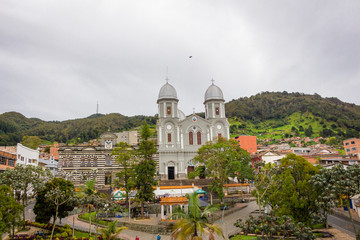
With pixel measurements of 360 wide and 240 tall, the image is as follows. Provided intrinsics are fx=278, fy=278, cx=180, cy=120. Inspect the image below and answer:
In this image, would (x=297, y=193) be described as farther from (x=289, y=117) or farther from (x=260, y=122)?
(x=289, y=117)

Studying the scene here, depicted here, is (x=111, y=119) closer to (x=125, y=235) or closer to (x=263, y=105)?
(x=263, y=105)

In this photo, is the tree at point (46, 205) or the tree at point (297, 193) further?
the tree at point (46, 205)

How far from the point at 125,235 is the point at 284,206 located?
11.4 metres

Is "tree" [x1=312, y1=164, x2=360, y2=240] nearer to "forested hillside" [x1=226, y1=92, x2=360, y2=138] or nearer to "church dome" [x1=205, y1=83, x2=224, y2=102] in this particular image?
"church dome" [x1=205, y1=83, x2=224, y2=102]

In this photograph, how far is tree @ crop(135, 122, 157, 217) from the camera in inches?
1037

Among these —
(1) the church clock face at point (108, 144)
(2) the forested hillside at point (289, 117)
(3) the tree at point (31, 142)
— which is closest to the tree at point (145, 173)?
(1) the church clock face at point (108, 144)

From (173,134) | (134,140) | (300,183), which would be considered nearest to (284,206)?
(300,183)

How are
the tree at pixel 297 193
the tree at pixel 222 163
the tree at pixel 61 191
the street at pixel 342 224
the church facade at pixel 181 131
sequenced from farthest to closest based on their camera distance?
the church facade at pixel 181 131 < the tree at pixel 222 163 < the street at pixel 342 224 < the tree at pixel 61 191 < the tree at pixel 297 193

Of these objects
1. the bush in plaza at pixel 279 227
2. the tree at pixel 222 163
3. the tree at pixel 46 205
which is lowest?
the bush in plaza at pixel 279 227

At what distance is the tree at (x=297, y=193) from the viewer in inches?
703

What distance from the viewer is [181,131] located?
45.1 m

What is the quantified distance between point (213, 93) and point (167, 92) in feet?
26.1

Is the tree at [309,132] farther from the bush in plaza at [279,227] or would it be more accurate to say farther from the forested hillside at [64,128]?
the bush in plaza at [279,227]

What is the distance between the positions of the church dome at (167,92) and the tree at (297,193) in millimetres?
28473
